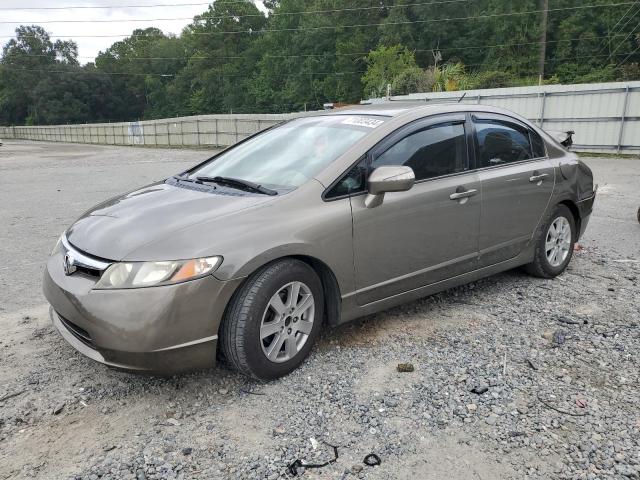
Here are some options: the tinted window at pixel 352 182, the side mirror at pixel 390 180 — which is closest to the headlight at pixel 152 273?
the tinted window at pixel 352 182

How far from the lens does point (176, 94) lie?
92250 mm

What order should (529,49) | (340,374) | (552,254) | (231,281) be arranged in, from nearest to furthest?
(231,281) → (340,374) → (552,254) → (529,49)

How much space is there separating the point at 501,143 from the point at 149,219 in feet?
9.46

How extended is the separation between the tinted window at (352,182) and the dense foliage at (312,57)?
78.8 feet

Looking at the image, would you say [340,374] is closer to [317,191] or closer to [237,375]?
[237,375]

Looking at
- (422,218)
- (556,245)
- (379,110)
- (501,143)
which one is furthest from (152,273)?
(556,245)

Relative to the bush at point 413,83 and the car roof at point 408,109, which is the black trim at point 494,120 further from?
the bush at point 413,83

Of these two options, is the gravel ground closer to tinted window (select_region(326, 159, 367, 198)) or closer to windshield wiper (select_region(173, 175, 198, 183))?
tinted window (select_region(326, 159, 367, 198))

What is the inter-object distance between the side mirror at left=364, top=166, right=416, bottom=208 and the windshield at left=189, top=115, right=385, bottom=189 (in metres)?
0.33

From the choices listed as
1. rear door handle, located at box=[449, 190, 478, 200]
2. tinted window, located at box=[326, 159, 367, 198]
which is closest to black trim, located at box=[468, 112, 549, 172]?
rear door handle, located at box=[449, 190, 478, 200]

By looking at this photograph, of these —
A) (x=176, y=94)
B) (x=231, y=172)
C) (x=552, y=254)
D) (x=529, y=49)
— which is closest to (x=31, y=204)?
(x=231, y=172)

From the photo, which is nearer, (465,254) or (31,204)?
(465,254)

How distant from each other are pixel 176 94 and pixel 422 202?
95.5m

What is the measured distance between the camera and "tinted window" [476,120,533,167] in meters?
4.23
